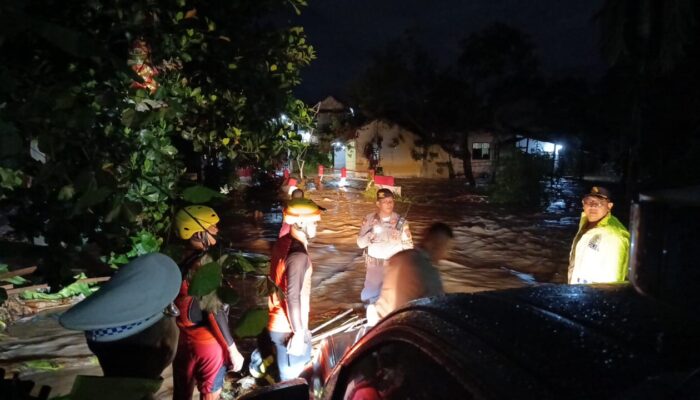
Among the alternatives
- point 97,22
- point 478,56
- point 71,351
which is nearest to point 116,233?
point 97,22

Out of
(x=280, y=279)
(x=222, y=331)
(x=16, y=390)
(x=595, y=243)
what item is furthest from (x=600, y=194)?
(x=16, y=390)

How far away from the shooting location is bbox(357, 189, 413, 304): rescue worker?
17.3 ft

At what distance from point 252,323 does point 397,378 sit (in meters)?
0.65

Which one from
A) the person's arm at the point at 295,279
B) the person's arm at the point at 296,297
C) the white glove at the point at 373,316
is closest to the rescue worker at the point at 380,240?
the white glove at the point at 373,316

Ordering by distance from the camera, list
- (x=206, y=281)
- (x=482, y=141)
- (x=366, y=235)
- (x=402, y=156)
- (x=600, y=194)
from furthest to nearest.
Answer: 1. (x=482, y=141)
2. (x=402, y=156)
3. (x=366, y=235)
4. (x=600, y=194)
5. (x=206, y=281)

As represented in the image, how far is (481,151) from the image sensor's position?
35.1 metres

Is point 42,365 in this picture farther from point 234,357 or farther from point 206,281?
point 206,281

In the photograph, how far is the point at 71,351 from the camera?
483cm

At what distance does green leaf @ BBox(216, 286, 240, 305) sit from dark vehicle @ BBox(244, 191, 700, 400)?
2.18 ft

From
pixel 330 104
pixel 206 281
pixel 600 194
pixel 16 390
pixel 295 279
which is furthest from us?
pixel 330 104

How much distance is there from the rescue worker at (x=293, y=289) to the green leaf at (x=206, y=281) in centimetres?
224

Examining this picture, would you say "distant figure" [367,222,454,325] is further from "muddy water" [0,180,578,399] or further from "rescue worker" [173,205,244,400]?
"muddy water" [0,180,578,399]

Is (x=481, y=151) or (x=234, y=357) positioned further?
(x=481, y=151)

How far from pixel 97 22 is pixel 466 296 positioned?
2.77 metres
